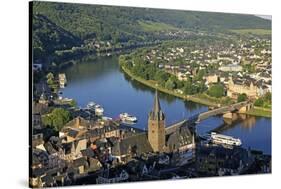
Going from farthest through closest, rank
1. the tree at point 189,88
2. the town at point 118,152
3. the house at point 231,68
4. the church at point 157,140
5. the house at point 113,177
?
1. the house at point 231,68
2. the tree at point 189,88
3. the church at point 157,140
4. the house at point 113,177
5. the town at point 118,152

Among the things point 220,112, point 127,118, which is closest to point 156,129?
point 127,118

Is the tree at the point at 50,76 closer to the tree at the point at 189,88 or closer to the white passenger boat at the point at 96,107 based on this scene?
the white passenger boat at the point at 96,107

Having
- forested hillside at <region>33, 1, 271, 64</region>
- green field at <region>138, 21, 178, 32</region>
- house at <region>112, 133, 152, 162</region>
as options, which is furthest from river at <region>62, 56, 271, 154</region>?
green field at <region>138, 21, 178, 32</region>

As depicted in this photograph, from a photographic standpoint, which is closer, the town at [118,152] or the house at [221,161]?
the town at [118,152]

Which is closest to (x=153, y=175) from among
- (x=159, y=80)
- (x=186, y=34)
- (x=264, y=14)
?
(x=159, y=80)

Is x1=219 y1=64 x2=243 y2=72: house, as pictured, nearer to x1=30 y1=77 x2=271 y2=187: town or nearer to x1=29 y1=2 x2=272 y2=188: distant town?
x1=29 y1=2 x2=272 y2=188: distant town

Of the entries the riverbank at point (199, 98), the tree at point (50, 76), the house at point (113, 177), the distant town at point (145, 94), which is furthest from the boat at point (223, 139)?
the tree at point (50, 76)

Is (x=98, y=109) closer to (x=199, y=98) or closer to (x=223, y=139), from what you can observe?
(x=199, y=98)
